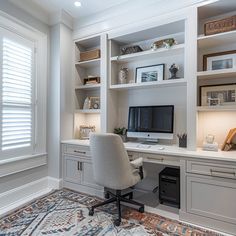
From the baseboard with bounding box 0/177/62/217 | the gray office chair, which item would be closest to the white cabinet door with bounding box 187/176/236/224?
the gray office chair

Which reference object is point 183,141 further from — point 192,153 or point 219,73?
point 219,73

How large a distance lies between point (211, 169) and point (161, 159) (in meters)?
0.56

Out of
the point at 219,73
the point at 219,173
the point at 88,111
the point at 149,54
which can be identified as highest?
the point at 149,54

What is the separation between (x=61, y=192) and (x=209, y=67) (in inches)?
110

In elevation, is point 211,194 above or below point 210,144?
below


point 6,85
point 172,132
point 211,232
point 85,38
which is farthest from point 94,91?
point 211,232

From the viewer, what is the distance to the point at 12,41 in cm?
259

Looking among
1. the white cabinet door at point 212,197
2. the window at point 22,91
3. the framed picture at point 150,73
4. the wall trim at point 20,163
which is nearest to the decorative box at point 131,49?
the framed picture at point 150,73

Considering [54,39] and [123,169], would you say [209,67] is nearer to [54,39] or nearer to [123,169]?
[123,169]

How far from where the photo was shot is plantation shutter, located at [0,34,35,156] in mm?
2484

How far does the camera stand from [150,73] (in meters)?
2.86

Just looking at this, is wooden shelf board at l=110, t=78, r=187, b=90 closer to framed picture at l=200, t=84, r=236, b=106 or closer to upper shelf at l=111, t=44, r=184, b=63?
Result: framed picture at l=200, t=84, r=236, b=106

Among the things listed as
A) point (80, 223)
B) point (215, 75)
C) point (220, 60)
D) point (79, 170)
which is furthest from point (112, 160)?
point (220, 60)

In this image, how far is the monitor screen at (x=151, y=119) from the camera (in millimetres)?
2609
